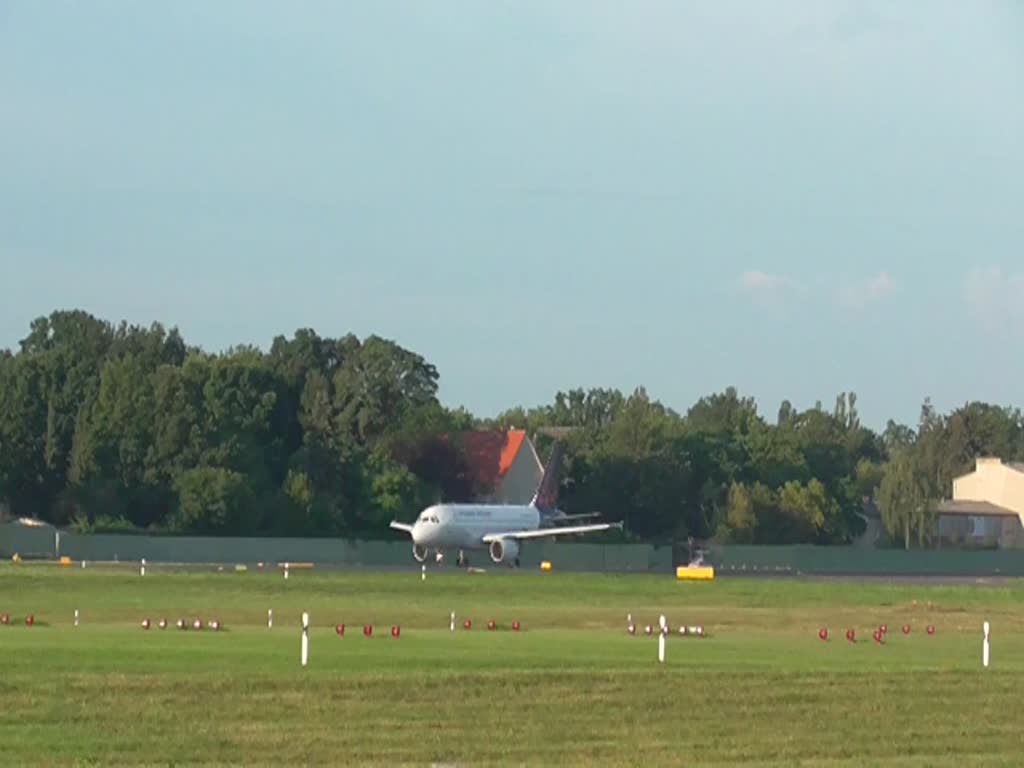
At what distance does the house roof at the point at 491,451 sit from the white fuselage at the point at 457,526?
32.3 metres

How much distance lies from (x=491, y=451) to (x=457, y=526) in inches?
1546

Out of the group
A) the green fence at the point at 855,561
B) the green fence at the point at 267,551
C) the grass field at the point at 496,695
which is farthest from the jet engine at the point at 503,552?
the grass field at the point at 496,695

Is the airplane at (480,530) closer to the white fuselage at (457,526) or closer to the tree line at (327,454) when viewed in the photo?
the white fuselage at (457,526)

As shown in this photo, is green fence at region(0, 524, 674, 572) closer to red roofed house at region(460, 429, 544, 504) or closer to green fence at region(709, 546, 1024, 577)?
green fence at region(709, 546, 1024, 577)

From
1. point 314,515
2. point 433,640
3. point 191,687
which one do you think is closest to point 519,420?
point 314,515

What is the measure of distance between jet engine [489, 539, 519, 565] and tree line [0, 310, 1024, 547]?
56.1 ft

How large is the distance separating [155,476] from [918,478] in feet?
177

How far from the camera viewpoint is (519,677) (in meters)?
28.4

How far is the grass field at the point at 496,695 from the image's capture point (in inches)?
865

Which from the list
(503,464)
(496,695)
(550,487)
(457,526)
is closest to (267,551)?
(457,526)

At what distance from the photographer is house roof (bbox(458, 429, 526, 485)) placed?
133500 mm

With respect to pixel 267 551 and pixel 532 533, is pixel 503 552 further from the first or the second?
pixel 267 551

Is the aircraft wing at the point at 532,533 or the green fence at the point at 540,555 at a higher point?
the aircraft wing at the point at 532,533

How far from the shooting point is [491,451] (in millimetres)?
136125
